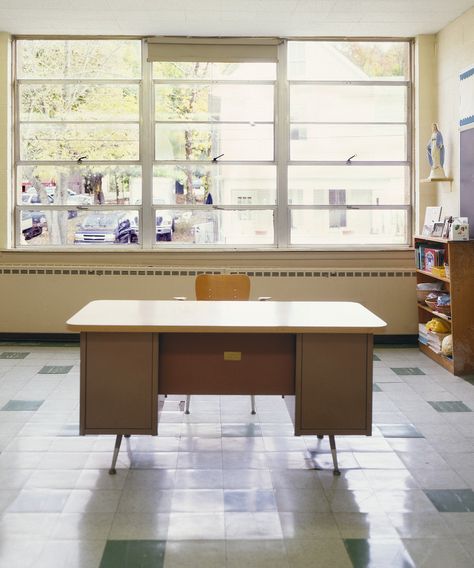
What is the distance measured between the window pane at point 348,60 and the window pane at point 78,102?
1.74 metres

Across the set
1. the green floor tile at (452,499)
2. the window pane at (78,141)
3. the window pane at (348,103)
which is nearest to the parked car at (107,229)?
the window pane at (78,141)

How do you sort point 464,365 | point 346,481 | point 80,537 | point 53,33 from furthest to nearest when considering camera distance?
point 53,33
point 464,365
point 346,481
point 80,537

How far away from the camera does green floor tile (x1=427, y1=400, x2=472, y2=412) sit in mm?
5019

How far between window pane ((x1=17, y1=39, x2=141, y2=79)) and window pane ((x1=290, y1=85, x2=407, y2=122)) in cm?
174

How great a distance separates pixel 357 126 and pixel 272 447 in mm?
4319

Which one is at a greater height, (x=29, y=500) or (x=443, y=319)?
(x=443, y=319)

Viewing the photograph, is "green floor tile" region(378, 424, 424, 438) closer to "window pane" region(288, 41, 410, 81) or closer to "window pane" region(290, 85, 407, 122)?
"window pane" region(290, 85, 407, 122)

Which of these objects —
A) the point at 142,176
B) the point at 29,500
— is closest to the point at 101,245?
the point at 142,176

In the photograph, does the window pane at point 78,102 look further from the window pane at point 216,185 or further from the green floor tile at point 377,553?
the green floor tile at point 377,553

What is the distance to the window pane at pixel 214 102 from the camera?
7.34m

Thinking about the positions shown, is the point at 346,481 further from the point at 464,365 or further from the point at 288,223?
the point at 288,223

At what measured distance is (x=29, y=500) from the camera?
3.41 m

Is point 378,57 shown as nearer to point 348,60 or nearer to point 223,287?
point 348,60

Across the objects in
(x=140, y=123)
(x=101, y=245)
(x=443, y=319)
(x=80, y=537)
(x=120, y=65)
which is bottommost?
(x=80, y=537)
